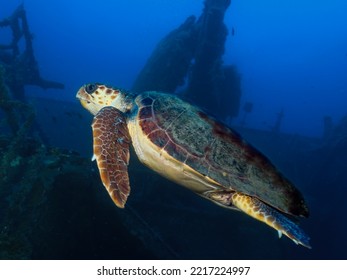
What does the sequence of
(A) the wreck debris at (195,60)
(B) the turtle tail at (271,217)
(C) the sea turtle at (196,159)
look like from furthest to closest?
1. (A) the wreck debris at (195,60)
2. (C) the sea turtle at (196,159)
3. (B) the turtle tail at (271,217)

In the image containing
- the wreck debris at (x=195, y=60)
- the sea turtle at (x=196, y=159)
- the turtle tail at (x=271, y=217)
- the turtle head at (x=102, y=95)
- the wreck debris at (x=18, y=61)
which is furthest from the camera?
the wreck debris at (x=195, y=60)

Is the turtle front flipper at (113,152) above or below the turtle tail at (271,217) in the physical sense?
above

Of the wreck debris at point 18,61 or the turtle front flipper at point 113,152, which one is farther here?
the wreck debris at point 18,61

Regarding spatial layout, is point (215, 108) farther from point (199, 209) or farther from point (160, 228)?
point (160, 228)

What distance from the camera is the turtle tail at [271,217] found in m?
3.16

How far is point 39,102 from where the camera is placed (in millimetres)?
16297

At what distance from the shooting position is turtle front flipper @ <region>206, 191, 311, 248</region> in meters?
3.17

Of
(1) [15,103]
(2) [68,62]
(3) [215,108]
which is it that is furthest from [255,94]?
(1) [15,103]

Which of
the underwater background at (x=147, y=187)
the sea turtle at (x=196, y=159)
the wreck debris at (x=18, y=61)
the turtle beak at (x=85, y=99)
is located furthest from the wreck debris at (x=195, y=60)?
the sea turtle at (x=196, y=159)

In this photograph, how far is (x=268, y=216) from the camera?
3.36 meters

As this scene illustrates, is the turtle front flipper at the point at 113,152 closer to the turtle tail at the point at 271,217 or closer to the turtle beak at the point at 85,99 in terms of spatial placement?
the turtle beak at the point at 85,99

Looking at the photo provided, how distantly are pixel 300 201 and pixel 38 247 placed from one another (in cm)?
379

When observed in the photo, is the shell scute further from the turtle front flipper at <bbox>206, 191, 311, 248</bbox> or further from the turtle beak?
the turtle beak

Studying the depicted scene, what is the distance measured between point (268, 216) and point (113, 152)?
7.31 feet
